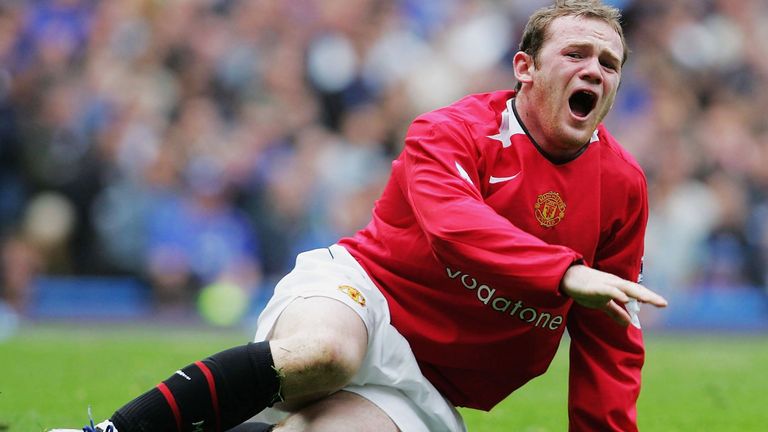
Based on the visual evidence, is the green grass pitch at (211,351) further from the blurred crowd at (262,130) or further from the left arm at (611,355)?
the left arm at (611,355)

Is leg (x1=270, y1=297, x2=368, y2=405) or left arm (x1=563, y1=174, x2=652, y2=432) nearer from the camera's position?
leg (x1=270, y1=297, x2=368, y2=405)

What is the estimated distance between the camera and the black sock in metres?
4.36

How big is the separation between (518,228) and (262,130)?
980 cm

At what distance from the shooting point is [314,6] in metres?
14.9

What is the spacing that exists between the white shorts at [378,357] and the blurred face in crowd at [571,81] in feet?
3.10

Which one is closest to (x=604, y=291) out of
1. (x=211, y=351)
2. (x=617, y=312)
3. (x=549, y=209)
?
(x=617, y=312)

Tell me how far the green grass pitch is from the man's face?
2.22m

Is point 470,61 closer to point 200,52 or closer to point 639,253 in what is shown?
point 200,52

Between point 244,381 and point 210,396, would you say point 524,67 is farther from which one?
point 210,396

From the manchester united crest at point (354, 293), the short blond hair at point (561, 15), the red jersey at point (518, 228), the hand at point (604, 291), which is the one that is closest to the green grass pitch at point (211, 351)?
the red jersey at point (518, 228)

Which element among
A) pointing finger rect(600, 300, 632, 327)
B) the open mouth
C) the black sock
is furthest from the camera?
the open mouth

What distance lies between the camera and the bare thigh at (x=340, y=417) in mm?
4562

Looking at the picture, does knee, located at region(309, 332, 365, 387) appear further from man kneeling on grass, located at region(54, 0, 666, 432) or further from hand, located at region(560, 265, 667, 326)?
hand, located at region(560, 265, 667, 326)

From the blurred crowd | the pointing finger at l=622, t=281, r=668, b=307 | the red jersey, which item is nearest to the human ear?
the red jersey
